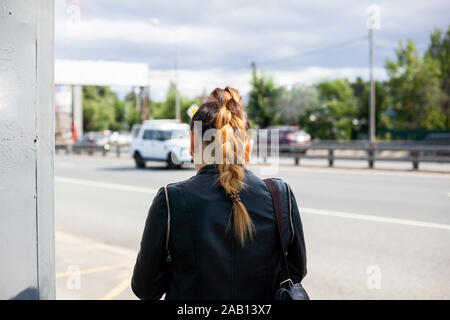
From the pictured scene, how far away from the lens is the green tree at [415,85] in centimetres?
4528

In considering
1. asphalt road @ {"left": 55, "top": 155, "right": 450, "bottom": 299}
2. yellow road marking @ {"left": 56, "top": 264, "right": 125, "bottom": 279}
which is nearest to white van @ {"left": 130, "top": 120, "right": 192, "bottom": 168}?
asphalt road @ {"left": 55, "top": 155, "right": 450, "bottom": 299}

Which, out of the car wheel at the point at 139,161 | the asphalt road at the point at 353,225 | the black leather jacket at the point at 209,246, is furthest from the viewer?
the car wheel at the point at 139,161

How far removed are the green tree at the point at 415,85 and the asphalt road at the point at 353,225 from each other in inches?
1289

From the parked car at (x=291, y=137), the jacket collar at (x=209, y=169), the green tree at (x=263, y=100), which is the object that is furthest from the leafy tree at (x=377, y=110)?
the jacket collar at (x=209, y=169)

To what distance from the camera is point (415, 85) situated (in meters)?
46.3

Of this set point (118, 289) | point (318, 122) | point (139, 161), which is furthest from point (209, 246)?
point (318, 122)

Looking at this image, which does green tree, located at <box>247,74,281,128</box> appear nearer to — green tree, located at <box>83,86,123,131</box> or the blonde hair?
green tree, located at <box>83,86,123,131</box>

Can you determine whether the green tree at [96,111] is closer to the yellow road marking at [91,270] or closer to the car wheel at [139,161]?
the car wheel at [139,161]

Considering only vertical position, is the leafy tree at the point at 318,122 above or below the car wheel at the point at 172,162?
above

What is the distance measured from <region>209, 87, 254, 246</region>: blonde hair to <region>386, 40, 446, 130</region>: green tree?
148 ft

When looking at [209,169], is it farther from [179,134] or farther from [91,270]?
[179,134]

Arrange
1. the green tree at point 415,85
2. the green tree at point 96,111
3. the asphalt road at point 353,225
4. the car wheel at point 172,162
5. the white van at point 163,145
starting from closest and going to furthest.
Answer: the asphalt road at point 353,225 < the car wheel at point 172,162 < the white van at point 163,145 < the green tree at point 415,85 < the green tree at point 96,111

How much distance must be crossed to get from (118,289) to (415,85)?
46.1 m

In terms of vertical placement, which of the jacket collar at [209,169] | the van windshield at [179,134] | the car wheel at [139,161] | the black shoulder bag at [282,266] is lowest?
the car wheel at [139,161]
